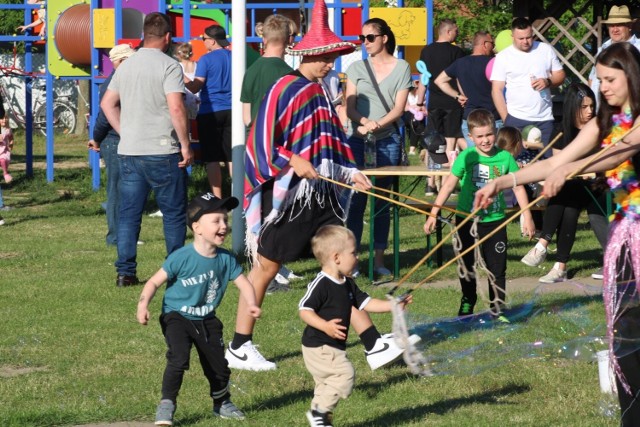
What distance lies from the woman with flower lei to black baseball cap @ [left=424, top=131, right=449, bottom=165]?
7498 millimetres

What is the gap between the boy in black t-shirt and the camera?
5438 mm

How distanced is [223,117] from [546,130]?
3.37m

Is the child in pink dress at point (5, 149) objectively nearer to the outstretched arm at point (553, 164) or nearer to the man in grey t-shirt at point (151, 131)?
the man in grey t-shirt at point (151, 131)

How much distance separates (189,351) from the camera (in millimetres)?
5688

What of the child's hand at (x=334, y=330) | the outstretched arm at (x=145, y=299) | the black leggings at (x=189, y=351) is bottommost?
the black leggings at (x=189, y=351)

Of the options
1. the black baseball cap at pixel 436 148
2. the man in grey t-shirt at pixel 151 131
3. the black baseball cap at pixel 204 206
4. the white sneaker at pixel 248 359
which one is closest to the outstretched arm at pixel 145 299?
the black baseball cap at pixel 204 206

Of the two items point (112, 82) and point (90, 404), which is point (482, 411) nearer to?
point (90, 404)

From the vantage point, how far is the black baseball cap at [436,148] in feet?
41.7

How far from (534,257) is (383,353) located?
4290 millimetres

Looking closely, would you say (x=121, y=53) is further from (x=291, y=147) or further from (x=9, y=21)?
(x=9, y=21)

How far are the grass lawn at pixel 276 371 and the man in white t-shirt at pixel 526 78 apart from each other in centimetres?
210

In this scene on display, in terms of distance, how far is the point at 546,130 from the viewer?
454 inches

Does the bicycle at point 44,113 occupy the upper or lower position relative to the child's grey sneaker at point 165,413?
upper

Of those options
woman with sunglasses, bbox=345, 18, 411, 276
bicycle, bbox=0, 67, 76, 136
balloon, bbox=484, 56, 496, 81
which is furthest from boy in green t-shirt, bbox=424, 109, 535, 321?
bicycle, bbox=0, 67, 76, 136
